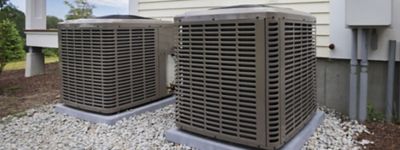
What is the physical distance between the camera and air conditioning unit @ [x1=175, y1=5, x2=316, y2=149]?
2.41 metres

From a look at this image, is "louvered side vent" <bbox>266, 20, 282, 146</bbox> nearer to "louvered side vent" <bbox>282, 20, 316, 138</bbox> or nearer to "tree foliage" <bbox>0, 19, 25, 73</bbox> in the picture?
"louvered side vent" <bbox>282, 20, 316, 138</bbox>

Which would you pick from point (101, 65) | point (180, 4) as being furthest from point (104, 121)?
point (180, 4)

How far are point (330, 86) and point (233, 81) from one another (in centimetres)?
170

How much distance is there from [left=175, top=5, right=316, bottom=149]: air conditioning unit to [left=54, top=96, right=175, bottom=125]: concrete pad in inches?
35.6

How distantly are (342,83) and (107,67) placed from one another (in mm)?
2418

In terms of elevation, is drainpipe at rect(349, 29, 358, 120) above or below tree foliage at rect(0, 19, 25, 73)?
below

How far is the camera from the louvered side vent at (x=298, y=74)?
2.58m

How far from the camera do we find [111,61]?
11.6 ft

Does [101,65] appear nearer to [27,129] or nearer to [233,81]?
[27,129]

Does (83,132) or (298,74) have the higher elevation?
(298,74)

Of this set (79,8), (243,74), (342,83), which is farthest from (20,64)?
(243,74)

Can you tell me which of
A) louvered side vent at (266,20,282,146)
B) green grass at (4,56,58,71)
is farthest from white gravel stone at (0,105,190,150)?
green grass at (4,56,58,71)

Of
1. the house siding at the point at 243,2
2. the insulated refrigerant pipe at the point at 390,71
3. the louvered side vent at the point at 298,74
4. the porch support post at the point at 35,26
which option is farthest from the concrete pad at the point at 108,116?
the porch support post at the point at 35,26

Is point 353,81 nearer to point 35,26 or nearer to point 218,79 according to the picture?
point 218,79
